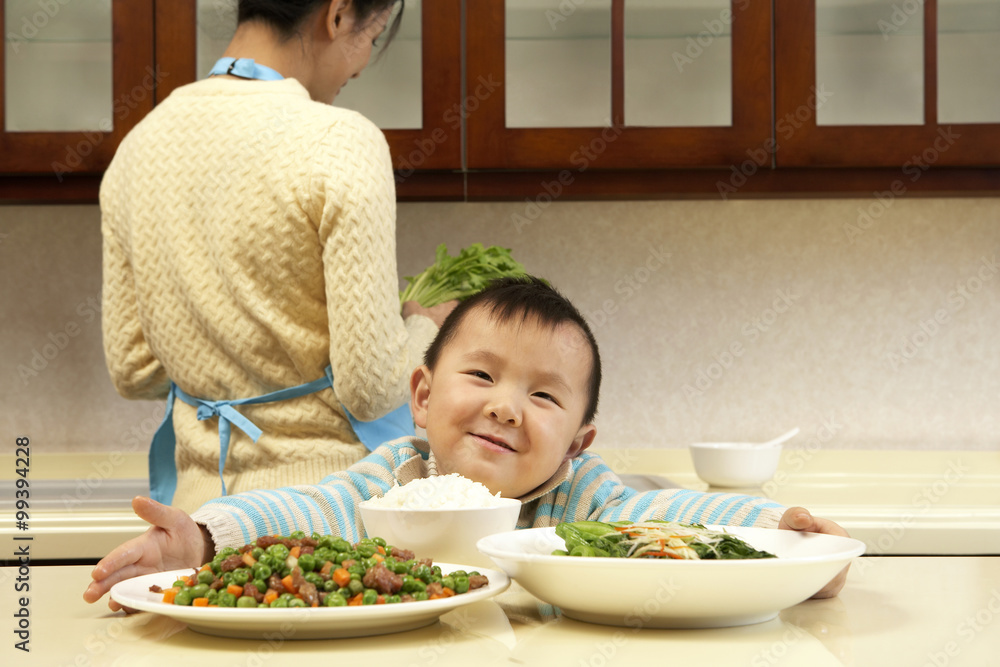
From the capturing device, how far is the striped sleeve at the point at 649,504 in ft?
2.72

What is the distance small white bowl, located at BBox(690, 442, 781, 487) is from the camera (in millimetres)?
1646

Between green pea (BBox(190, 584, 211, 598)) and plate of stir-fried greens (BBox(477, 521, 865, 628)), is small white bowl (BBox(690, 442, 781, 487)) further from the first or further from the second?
green pea (BBox(190, 584, 211, 598))

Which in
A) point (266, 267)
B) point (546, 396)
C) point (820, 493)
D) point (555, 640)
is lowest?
point (820, 493)

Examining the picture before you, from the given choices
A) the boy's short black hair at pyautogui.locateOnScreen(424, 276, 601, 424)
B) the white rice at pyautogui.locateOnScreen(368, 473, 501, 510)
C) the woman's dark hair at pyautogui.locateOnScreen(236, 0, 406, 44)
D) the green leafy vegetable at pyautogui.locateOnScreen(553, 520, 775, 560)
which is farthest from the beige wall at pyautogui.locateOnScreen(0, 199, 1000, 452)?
the green leafy vegetable at pyautogui.locateOnScreen(553, 520, 775, 560)

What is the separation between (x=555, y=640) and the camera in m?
0.54

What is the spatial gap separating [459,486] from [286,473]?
618 millimetres

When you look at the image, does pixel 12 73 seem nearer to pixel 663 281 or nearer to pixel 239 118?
pixel 239 118

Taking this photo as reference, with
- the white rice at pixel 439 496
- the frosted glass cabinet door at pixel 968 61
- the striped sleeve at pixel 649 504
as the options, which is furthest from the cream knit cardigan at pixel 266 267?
the frosted glass cabinet door at pixel 968 61

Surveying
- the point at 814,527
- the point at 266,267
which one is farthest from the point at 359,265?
the point at 814,527

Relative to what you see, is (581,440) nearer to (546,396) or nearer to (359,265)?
(546,396)

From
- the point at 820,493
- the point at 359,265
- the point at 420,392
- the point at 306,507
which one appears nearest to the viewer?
the point at 306,507

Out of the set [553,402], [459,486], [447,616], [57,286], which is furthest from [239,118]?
[57,286]

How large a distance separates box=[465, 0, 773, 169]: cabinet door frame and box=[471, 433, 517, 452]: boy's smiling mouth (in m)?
0.88

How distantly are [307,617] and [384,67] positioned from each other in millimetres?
1466
